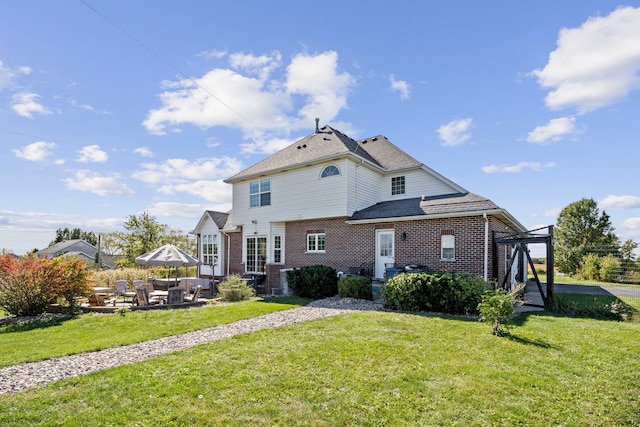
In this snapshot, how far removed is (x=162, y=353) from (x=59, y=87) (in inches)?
439

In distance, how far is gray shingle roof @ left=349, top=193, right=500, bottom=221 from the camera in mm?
12422

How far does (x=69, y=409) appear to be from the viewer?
157 inches

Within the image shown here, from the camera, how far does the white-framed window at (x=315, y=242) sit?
16.7 metres

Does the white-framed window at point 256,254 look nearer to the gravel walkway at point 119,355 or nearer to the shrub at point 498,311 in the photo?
the gravel walkway at point 119,355

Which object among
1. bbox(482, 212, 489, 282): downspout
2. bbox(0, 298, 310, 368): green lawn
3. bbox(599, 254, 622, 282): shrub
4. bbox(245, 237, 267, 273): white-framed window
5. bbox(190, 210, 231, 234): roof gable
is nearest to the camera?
bbox(0, 298, 310, 368): green lawn

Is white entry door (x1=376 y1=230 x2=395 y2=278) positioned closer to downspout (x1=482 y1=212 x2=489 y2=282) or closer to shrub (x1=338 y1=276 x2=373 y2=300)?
shrub (x1=338 y1=276 x2=373 y2=300)

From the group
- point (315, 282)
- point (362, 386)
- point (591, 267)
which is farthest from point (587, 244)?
point (362, 386)

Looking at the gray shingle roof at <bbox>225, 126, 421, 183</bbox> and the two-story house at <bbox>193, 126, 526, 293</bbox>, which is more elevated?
the gray shingle roof at <bbox>225, 126, 421, 183</bbox>

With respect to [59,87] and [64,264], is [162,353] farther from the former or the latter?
[59,87]

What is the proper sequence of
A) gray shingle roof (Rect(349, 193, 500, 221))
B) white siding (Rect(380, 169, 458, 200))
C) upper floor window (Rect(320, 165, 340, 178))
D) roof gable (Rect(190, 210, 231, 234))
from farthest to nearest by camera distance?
1. roof gable (Rect(190, 210, 231, 234))
2. upper floor window (Rect(320, 165, 340, 178))
3. white siding (Rect(380, 169, 458, 200))
4. gray shingle roof (Rect(349, 193, 500, 221))

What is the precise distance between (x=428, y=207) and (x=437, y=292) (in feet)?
14.6

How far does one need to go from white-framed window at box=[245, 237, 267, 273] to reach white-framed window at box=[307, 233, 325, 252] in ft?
10.0

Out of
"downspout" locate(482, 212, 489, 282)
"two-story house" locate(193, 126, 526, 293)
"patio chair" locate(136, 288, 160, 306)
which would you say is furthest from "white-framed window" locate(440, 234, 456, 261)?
"patio chair" locate(136, 288, 160, 306)

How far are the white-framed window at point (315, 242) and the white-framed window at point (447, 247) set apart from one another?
5.75m
